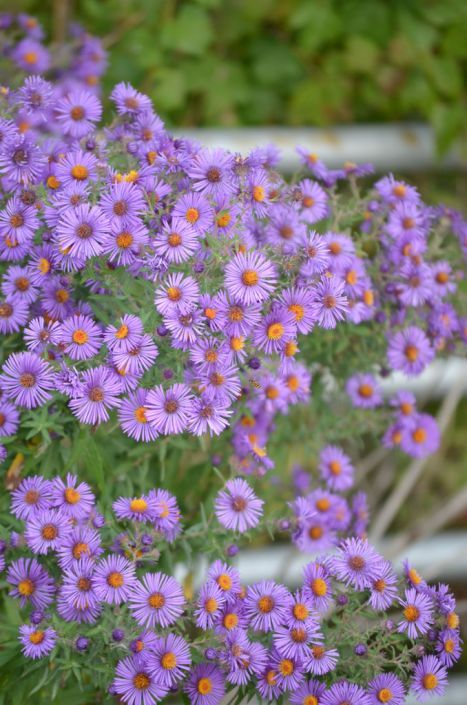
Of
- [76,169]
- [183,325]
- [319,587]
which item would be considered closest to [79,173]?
[76,169]

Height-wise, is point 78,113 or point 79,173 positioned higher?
point 78,113

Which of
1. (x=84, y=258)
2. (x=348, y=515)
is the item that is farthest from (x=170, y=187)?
(x=348, y=515)

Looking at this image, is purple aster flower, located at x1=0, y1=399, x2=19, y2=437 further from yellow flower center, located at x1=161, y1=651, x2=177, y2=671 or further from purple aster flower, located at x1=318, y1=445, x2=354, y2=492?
purple aster flower, located at x1=318, y1=445, x2=354, y2=492

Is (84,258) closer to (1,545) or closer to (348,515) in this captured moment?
(1,545)

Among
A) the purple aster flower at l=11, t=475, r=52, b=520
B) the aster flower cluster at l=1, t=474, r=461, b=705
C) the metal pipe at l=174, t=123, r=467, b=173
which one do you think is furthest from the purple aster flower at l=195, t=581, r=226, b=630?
the metal pipe at l=174, t=123, r=467, b=173

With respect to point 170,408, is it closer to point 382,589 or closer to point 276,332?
point 276,332

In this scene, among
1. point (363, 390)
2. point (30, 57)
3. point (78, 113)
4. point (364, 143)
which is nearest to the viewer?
point (78, 113)
